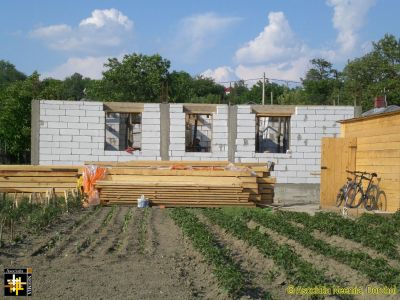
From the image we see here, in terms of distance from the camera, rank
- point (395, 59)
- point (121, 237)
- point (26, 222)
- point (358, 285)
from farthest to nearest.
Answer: point (395, 59), point (26, 222), point (121, 237), point (358, 285)

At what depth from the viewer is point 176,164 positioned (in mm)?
18484

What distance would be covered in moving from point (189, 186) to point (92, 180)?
2934mm

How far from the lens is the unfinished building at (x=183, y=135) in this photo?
20484 mm

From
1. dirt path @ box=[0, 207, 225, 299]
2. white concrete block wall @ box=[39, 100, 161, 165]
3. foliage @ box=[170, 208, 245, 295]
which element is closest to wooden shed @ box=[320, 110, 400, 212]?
foliage @ box=[170, 208, 245, 295]

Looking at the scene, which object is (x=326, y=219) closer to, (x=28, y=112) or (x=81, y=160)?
(x=81, y=160)

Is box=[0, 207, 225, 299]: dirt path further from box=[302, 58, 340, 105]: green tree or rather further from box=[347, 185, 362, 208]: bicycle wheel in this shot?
box=[302, 58, 340, 105]: green tree

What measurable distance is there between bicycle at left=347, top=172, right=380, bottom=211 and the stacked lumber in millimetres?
8469

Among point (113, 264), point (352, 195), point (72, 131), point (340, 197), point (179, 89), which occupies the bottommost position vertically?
point (113, 264)

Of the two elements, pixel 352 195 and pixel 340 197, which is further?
pixel 340 197

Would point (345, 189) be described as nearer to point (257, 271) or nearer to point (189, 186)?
point (189, 186)

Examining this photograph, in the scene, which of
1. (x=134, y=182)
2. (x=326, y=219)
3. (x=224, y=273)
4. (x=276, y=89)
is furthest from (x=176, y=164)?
(x=276, y=89)

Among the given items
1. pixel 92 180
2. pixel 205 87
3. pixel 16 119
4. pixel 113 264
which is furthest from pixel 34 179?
pixel 205 87

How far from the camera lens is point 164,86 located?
→ 30484mm

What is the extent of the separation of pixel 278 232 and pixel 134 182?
693cm
